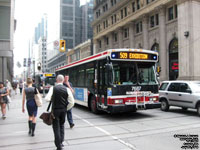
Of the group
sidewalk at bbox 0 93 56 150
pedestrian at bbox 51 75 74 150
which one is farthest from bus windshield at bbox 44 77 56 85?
pedestrian at bbox 51 75 74 150

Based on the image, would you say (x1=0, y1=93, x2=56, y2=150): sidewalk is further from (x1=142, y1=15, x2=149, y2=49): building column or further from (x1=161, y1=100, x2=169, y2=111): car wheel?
(x1=142, y1=15, x2=149, y2=49): building column

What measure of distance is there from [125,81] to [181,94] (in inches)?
139

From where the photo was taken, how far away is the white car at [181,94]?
10.1 m

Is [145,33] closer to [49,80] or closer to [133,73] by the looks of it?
[49,80]

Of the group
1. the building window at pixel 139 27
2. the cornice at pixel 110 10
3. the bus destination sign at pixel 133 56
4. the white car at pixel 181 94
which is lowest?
the white car at pixel 181 94

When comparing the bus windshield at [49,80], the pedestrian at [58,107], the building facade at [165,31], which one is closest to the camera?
the pedestrian at [58,107]

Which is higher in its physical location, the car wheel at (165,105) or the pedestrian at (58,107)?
the pedestrian at (58,107)

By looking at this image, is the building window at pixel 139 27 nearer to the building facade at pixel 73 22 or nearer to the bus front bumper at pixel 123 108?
the bus front bumper at pixel 123 108

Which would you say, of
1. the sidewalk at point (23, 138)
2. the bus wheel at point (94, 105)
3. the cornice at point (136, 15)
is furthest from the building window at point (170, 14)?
the sidewalk at point (23, 138)

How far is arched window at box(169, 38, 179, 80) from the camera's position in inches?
1056

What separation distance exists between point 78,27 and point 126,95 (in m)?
83.5

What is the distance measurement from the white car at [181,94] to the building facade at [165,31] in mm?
13397

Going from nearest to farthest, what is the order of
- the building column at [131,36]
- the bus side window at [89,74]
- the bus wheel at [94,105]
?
the bus wheel at [94,105], the bus side window at [89,74], the building column at [131,36]

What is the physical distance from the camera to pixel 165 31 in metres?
28.3
